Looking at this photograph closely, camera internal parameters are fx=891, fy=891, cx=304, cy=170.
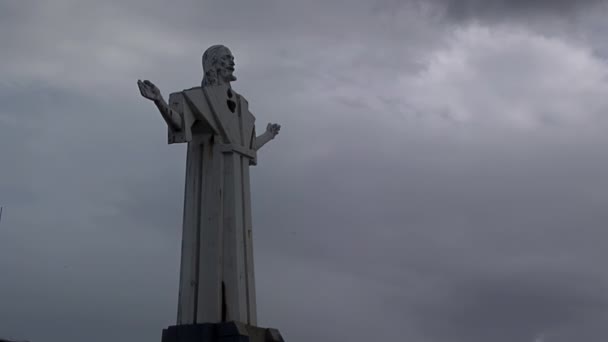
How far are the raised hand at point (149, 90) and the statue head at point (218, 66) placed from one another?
77.0 inches

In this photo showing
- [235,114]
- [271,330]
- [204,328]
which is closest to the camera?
[204,328]

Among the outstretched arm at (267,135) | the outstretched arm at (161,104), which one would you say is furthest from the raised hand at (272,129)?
the outstretched arm at (161,104)

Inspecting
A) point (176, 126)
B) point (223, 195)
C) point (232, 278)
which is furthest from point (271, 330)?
point (176, 126)

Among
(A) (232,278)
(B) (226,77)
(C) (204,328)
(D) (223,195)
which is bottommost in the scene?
(C) (204,328)

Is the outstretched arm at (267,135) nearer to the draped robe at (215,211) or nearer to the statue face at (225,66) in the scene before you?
the draped robe at (215,211)

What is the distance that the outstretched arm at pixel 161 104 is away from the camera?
41.3 ft

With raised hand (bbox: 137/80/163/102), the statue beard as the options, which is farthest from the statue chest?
raised hand (bbox: 137/80/163/102)

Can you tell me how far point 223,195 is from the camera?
14.0 metres

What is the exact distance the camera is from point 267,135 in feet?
51.4

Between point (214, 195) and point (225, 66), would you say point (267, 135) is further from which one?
point (214, 195)

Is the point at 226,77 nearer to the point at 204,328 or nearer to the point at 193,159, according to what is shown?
the point at 193,159

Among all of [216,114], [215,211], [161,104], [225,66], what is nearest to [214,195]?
[215,211]

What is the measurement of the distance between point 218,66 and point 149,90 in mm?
2295

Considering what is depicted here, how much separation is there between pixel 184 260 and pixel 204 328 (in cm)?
124
